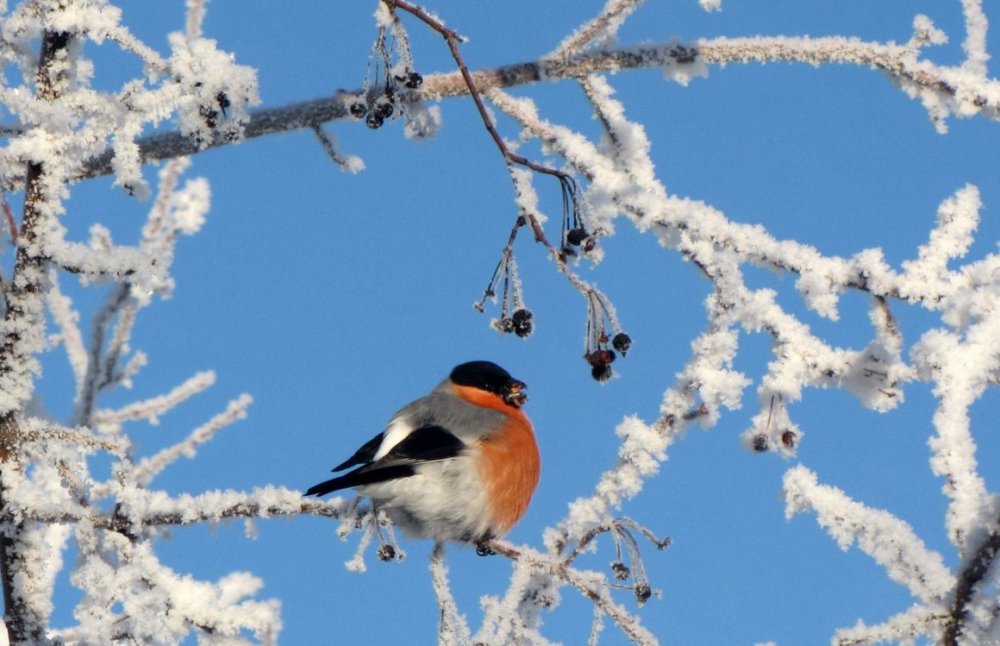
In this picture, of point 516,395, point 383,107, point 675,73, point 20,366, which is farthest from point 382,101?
point 516,395

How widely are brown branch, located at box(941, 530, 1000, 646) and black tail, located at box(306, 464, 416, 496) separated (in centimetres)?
152

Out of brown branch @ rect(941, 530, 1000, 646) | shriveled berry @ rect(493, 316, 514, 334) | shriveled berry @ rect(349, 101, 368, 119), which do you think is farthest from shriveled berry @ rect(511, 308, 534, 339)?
brown branch @ rect(941, 530, 1000, 646)

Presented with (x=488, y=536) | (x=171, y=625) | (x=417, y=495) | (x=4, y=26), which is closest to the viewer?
(x=171, y=625)

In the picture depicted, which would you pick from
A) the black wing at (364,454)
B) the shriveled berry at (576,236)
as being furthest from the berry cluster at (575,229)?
the black wing at (364,454)

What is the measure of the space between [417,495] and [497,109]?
1.42 m

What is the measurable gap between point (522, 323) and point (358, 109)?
741 mm

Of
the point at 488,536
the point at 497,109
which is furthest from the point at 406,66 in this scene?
the point at 488,536

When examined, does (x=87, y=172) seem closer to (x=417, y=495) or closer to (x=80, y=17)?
(x=80, y=17)

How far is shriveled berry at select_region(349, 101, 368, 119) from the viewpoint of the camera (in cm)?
287

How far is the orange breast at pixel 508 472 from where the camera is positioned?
13.4 feet

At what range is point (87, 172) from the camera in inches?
115

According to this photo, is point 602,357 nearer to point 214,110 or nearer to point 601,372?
point 601,372

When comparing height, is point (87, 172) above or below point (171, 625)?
above

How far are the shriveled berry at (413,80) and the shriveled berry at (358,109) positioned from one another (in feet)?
0.50
